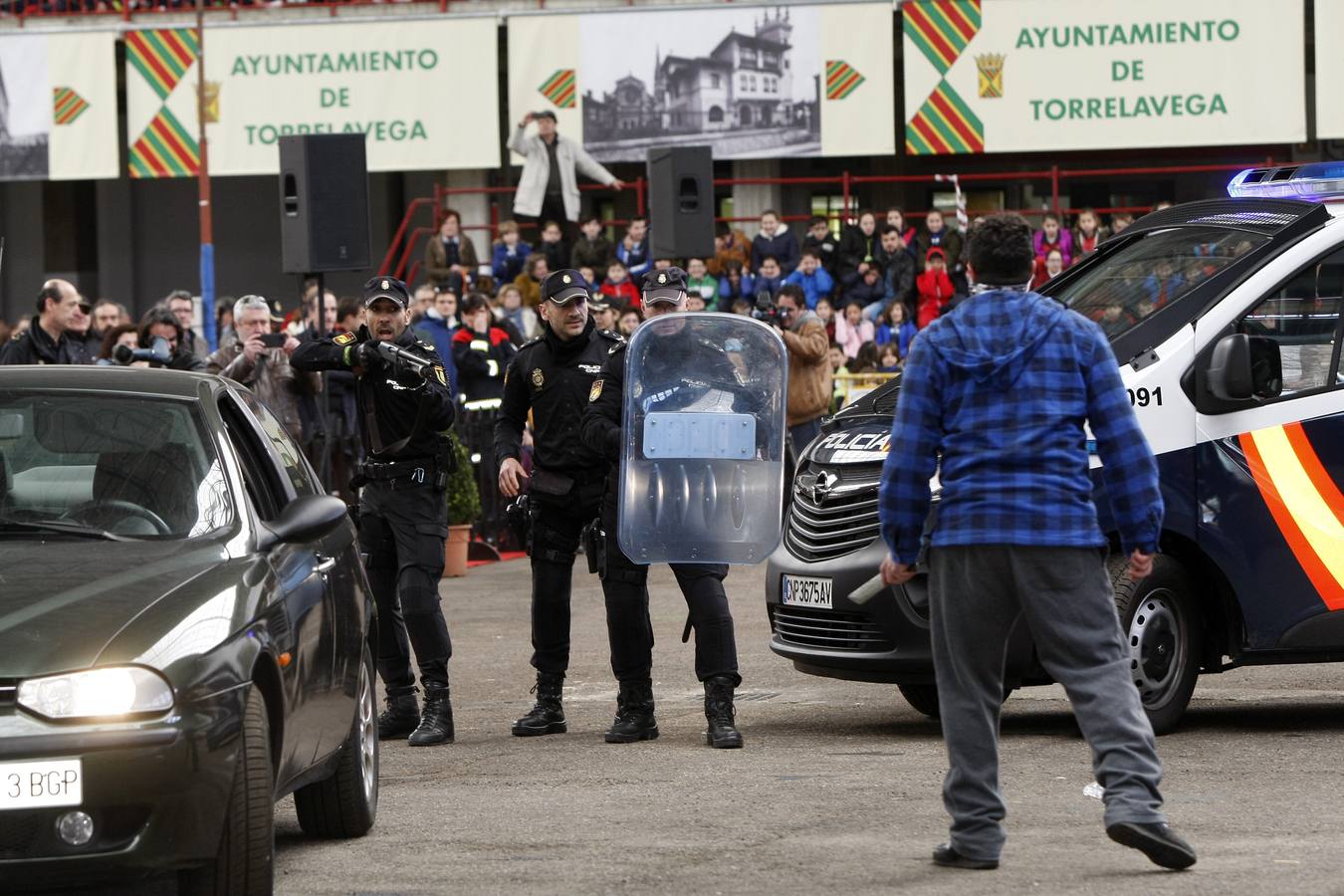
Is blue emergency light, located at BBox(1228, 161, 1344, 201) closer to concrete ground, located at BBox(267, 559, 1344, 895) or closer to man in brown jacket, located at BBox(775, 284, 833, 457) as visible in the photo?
concrete ground, located at BBox(267, 559, 1344, 895)

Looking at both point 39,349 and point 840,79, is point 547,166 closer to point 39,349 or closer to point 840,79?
point 840,79

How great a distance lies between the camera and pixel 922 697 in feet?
32.1

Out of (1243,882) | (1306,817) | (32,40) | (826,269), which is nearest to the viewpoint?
(1243,882)

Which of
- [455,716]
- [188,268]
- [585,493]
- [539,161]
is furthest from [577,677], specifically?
[188,268]

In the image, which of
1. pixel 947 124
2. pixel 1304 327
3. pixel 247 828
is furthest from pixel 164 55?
pixel 247 828

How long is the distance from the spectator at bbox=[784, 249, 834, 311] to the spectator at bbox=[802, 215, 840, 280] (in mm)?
302

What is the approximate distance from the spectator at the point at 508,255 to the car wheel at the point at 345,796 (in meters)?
18.8

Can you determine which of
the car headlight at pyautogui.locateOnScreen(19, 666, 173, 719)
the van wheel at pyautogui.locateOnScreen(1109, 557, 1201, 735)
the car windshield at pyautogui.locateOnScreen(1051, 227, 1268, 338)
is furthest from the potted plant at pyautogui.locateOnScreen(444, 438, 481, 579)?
the car headlight at pyautogui.locateOnScreen(19, 666, 173, 719)

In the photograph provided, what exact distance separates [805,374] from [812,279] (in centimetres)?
768

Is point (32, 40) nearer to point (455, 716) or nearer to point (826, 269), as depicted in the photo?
point (826, 269)

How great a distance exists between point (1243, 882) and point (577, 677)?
19.3ft

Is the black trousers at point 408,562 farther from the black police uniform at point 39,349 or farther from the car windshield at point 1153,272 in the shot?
the car windshield at point 1153,272

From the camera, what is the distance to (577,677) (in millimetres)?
11734

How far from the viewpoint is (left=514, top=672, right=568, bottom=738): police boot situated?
9.72 metres
